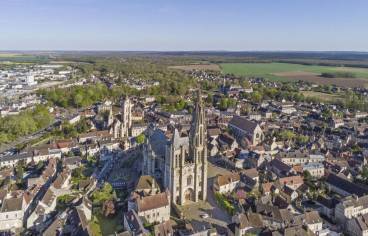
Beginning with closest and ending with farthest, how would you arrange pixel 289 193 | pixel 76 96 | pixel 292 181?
pixel 289 193, pixel 292 181, pixel 76 96

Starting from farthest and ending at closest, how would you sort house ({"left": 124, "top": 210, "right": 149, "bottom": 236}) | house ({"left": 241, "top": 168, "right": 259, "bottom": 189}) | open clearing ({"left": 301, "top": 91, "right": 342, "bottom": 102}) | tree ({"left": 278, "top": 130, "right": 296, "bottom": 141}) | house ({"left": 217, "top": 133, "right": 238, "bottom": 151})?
Result: open clearing ({"left": 301, "top": 91, "right": 342, "bottom": 102}) < tree ({"left": 278, "top": 130, "right": 296, "bottom": 141}) < house ({"left": 217, "top": 133, "right": 238, "bottom": 151}) < house ({"left": 241, "top": 168, "right": 259, "bottom": 189}) < house ({"left": 124, "top": 210, "right": 149, "bottom": 236})

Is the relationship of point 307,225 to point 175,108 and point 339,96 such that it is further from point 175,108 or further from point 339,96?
point 339,96

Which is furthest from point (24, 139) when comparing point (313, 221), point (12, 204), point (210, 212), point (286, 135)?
point (313, 221)

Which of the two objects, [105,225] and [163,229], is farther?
[105,225]

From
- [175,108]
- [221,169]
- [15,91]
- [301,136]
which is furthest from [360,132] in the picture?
[15,91]

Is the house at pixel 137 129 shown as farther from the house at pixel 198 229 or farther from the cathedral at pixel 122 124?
the house at pixel 198 229

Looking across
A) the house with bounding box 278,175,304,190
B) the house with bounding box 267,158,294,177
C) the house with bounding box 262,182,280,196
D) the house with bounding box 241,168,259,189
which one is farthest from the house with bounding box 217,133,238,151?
the house with bounding box 262,182,280,196

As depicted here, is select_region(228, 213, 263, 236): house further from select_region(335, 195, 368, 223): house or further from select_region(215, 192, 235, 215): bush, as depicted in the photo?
select_region(335, 195, 368, 223): house

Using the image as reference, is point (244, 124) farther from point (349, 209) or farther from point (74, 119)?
point (74, 119)
